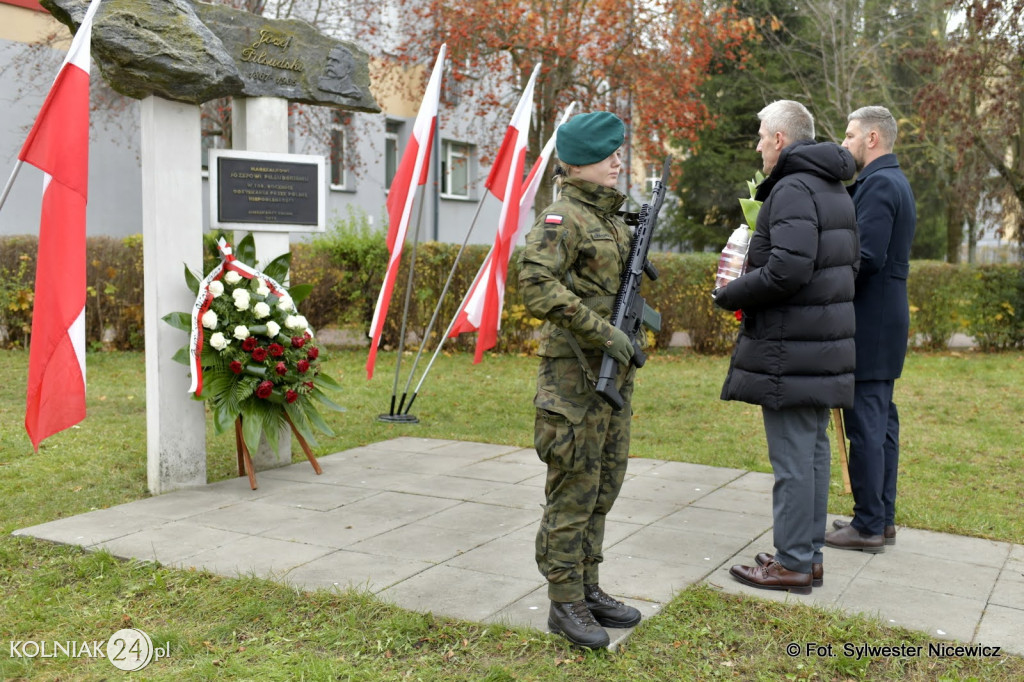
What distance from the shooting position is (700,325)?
14.0 metres

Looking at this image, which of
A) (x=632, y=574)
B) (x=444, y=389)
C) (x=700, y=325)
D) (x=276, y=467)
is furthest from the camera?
(x=700, y=325)

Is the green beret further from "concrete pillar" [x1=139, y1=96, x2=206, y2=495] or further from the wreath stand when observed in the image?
the wreath stand

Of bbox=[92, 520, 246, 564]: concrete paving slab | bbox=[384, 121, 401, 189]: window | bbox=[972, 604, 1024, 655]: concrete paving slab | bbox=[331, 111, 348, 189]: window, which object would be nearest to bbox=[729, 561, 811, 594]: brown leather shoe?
bbox=[972, 604, 1024, 655]: concrete paving slab

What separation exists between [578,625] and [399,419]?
206 inches

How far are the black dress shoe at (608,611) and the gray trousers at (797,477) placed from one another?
0.86 m

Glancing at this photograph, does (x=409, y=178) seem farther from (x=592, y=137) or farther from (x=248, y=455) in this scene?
(x=592, y=137)

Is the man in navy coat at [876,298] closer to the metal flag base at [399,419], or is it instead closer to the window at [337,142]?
the metal flag base at [399,419]

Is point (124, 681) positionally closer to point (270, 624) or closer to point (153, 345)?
point (270, 624)

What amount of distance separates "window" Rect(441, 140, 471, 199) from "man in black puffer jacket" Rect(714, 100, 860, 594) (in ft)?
69.1

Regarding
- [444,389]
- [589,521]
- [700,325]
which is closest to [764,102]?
[700,325]

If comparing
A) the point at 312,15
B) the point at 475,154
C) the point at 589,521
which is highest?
the point at 312,15

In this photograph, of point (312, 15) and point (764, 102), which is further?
point (764, 102)

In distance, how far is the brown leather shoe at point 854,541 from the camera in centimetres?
486

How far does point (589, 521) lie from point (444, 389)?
6.95 meters
